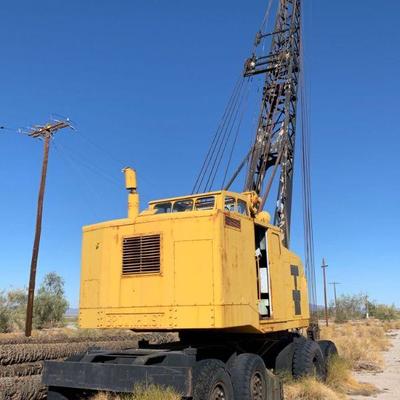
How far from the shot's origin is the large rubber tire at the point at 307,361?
35.1 ft

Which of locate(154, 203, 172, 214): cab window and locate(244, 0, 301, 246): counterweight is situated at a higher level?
locate(244, 0, 301, 246): counterweight

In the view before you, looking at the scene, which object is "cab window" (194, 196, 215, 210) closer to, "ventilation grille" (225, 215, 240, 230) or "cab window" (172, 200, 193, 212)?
"cab window" (172, 200, 193, 212)

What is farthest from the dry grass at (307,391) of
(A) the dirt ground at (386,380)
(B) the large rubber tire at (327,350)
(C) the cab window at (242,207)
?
(C) the cab window at (242,207)

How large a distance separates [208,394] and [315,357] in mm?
5197

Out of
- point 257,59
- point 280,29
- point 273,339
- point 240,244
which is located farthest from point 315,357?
point 280,29

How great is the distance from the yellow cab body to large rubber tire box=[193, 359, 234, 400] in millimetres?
561

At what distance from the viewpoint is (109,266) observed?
8.17 m

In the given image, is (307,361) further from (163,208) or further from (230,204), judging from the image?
(163,208)

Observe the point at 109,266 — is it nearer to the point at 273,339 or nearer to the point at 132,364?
the point at 132,364

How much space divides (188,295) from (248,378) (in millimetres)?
1749

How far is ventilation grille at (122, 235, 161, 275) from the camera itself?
25.5 feet

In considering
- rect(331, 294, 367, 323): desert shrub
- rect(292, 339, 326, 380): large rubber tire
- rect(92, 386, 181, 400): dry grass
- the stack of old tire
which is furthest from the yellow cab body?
rect(331, 294, 367, 323): desert shrub

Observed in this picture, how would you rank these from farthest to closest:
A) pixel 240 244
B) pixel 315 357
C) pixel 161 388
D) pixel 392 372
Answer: pixel 392 372, pixel 315 357, pixel 240 244, pixel 161 388

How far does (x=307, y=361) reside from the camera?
425 inches
